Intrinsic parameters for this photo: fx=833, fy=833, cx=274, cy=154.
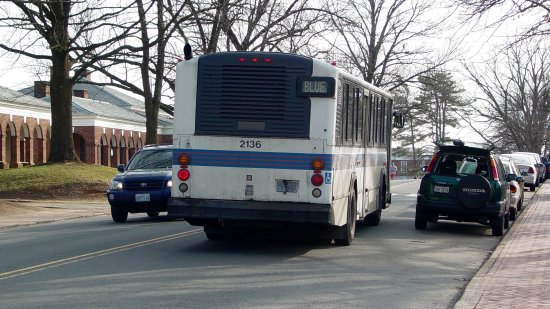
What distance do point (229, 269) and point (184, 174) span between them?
2195mm

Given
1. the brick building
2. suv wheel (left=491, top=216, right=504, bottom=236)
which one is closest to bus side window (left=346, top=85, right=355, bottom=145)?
suv wheel (left=491, top=216, right=504, bottom=236)

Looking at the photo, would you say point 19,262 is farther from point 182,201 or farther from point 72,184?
point 72,184

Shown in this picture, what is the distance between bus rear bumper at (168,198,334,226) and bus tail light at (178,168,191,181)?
1.13 ft

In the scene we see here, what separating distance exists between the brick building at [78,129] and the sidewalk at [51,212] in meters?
20.6

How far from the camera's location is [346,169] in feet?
47.3

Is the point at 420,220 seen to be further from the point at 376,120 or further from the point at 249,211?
the point at 249,211

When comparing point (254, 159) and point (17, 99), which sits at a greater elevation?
point (17, 99)

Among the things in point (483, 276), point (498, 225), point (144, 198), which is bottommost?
point (483, 276)

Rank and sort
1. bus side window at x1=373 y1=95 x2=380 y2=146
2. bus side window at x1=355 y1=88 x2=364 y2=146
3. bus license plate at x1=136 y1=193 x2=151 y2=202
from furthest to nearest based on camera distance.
A: bus license plate at x1=136 y1=193 x2=151 y2=202
bus side window at x1=373 y1=95 x2=380 y2=146
bus side window at x1=355 y1=88 x2=364 y2=146

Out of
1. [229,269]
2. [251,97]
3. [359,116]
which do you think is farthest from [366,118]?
[229,269]

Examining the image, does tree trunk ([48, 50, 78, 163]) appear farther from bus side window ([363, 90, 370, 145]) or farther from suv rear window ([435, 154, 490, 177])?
bus side window ([363, 90, 370, 145])

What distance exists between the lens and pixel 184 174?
13453 mm

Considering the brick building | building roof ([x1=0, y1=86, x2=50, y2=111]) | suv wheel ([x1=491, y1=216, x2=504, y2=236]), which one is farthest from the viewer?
the brick building

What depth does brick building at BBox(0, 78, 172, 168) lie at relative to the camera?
55.9m
